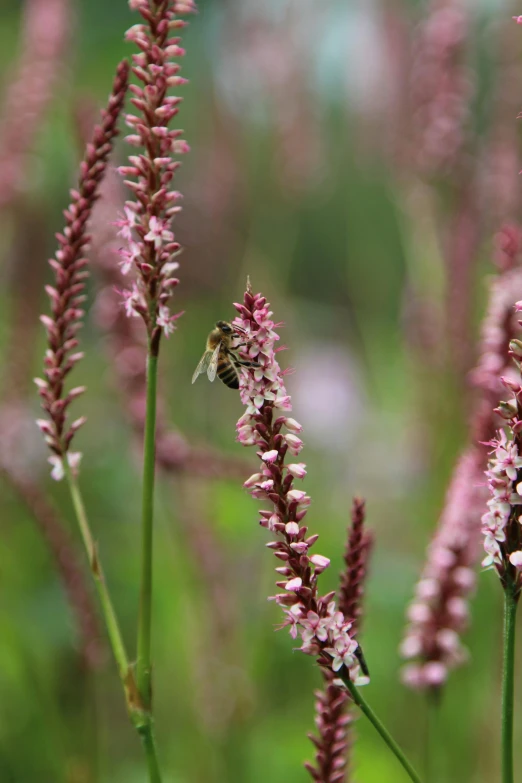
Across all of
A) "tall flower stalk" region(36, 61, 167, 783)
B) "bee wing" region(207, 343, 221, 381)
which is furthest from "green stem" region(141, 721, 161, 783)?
"bee wing" region(207, 343, 221, 381)

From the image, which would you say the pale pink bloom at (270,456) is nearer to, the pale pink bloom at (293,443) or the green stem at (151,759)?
the pale pink bloom at (293,443)

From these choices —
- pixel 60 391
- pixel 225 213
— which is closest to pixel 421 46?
pixel 225 213

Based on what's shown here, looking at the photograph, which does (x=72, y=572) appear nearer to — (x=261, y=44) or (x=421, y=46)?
(x=421, y=46)

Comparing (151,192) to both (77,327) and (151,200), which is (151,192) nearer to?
(151,200)

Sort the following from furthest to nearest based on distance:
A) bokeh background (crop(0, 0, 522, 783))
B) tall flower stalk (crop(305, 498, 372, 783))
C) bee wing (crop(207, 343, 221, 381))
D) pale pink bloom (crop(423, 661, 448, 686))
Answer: bokeh background (crop(0, 0, 522, 783)) → bee wing (crop(207, 343, 221, 381)) → pale pink bloom (crop(423, 661, 448, 686)) → tall flower stalk (crop(305, 498, 372, 783))

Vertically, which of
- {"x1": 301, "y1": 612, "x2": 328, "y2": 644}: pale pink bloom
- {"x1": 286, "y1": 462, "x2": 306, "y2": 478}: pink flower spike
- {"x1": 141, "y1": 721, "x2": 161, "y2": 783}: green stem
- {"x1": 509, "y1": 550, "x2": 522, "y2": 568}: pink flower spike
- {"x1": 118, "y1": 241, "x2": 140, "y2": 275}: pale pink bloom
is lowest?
{"x1": 141, "y1": 721, "x2": 161, "y2": 783}: green stem

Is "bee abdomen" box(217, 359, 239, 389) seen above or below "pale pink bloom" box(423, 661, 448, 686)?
above

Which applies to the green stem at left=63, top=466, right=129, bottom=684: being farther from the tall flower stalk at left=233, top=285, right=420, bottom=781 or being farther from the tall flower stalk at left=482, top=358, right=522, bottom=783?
the tall flower stalk at left=482, top=358, right=522, bottom=783
